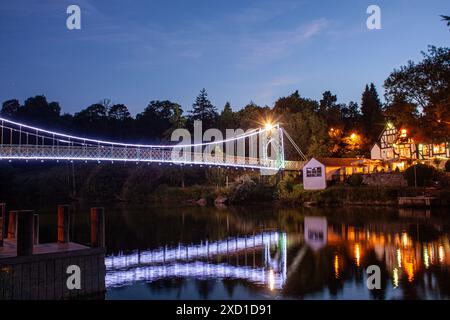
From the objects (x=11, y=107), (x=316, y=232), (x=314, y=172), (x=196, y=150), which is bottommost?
(x=316, y=232)

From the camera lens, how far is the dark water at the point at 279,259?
11141 mm

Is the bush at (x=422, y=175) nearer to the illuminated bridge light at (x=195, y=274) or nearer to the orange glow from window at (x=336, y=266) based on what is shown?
the orange glow from window at (x=336, y=266)

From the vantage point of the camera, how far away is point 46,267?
941 cm

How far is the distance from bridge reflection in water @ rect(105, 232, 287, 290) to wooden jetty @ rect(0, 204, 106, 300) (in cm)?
181

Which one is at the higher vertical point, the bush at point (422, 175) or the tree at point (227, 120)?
the tree at point (227, 120)

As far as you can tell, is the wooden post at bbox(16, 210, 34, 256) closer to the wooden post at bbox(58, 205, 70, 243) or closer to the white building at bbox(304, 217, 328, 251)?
the wooden post at bbox(58, 205, 70, 243)

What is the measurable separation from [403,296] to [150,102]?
8709 centimetres

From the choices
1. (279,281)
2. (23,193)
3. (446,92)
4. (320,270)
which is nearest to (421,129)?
(446,92)

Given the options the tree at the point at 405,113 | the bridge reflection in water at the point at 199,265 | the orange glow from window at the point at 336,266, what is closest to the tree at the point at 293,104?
the tree at the point at 405,113

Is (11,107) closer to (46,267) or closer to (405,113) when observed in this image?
(405,113)

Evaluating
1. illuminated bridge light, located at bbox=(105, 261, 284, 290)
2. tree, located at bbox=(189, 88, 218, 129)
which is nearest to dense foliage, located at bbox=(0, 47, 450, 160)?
tree, located at bbox=(189, 88, 218, 129)

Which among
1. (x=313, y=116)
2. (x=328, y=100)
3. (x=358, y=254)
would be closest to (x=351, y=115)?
(x=328, y=100)

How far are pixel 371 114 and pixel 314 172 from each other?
2194 cm

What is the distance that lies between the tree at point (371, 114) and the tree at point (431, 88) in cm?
2792
